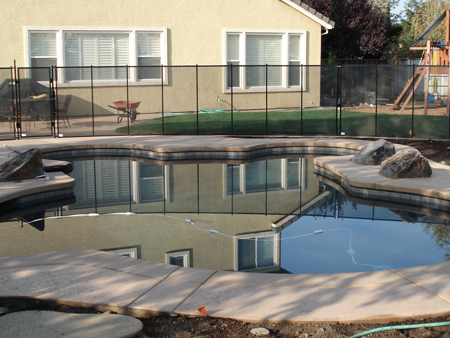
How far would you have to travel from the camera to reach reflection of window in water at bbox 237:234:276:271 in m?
5.97

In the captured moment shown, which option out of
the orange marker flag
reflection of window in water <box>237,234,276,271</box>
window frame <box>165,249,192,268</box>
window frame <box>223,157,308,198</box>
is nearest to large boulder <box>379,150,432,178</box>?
window frame <box>223,157,308,198</box>

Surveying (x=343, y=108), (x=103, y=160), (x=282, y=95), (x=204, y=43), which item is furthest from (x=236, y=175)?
(x=204, y=43)

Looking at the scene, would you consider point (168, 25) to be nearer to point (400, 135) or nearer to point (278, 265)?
point (400, 135)

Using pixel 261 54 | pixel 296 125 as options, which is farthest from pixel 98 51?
pixel 296 125

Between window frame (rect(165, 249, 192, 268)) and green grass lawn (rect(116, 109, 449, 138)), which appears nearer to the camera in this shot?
window frame (rect(165, 249, 192, 268))

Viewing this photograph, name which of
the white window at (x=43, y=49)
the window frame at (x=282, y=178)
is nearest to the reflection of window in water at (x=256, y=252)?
the window frame at (x=282, y=178)

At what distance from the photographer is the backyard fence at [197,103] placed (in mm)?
15984

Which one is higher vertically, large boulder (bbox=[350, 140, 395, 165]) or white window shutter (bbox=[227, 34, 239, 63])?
white window shutter (bbox=[227, 34, 239, 63])

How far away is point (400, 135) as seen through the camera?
1616 cm

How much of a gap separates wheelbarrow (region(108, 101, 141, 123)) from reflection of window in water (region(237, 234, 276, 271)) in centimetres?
1062

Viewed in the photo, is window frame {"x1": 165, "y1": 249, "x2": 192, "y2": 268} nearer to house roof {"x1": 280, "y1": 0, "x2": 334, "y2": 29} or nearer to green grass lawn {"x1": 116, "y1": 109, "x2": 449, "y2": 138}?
green grass lawn {"x1": 116, "y1": 109, "x2": 449, "y2": 138}

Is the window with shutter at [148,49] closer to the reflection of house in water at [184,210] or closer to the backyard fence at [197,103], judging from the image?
the backyard fence at [197,103]

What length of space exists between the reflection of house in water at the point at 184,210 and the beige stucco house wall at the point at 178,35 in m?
4.79

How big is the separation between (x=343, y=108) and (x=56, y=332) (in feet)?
46.5
